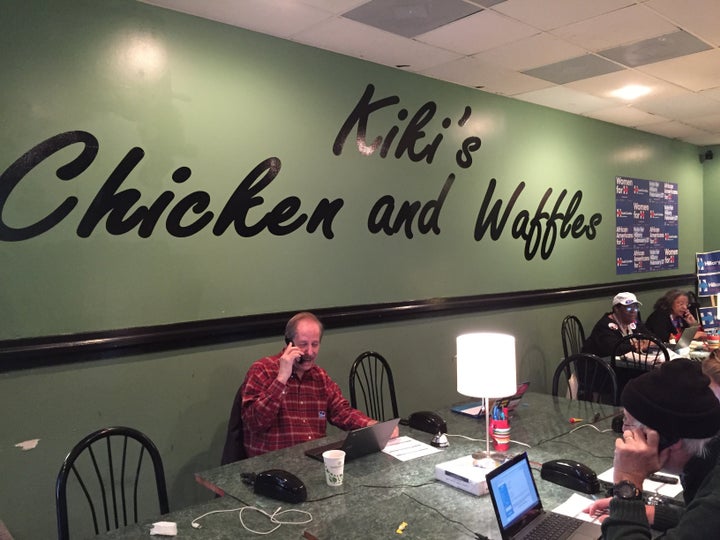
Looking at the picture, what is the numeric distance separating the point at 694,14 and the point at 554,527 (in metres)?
2.80

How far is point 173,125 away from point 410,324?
80.4 inches

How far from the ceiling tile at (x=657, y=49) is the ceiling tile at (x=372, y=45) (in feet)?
3.49

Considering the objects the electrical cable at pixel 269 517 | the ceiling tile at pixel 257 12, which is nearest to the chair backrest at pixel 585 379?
the electrical cable at pixel 269 517

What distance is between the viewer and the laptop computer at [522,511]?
1.58 meters

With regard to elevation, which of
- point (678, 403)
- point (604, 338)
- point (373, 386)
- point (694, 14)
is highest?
point (694, 14)

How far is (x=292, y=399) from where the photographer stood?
2.71m

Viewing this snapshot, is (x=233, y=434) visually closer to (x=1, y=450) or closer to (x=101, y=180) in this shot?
(x=1, y=450)

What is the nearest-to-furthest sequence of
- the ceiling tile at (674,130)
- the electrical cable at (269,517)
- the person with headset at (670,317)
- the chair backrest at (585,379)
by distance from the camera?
the electrical cable at (269,517) → the chair backrest at (585,379) → the person with headset at (670,317) → the ceiling tile at (674,130)

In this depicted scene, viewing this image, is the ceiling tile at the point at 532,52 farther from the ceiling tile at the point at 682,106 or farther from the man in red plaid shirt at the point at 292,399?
the man in red plaid shirt at the point at 292,399

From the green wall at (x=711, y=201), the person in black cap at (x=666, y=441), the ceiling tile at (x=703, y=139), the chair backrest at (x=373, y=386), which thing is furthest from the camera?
the green wall at (x=711, y=201)

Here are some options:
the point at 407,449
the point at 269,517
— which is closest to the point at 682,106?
the point at 407,449

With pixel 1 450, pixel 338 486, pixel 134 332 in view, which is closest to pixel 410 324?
pixel 134 332

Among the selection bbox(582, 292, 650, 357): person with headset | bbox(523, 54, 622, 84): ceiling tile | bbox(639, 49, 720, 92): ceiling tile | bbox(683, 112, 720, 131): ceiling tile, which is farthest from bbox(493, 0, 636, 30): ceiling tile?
bbox(683, 112, 720, 131): ceiling tile

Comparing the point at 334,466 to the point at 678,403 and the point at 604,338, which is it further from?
the point at 604,338
